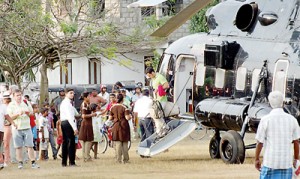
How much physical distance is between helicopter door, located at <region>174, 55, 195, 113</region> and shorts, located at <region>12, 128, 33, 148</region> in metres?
4.68

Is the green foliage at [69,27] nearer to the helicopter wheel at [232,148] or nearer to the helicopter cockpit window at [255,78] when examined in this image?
the helicopter wheel at [232,148]

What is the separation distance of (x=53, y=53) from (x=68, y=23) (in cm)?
134

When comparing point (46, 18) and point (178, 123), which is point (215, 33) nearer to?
point (178, 123)

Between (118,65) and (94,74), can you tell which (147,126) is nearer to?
(118,65)

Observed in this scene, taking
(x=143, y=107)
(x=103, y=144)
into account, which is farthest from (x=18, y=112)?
(x=103, y=144)

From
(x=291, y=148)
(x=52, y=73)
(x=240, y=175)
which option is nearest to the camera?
(x=291, y=148)

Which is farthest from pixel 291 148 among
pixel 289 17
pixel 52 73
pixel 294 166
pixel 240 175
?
pixel 52 73

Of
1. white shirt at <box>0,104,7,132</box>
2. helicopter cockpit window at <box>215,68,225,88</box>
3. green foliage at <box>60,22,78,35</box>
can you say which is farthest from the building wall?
white shirt at <box>0,104,7,132</box>

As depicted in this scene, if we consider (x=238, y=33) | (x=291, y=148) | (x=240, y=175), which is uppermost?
A: (x=238, y=33)

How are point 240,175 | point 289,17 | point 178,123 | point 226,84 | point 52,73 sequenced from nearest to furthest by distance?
point 240,175, point 289,17, point 226,84, point 178,123, point 52,73

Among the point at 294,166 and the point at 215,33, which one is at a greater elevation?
the point at 215,33

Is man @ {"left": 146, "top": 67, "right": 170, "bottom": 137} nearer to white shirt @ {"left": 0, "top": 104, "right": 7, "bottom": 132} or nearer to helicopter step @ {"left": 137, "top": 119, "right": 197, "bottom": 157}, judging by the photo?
helicopter step @ {"left": 137, "top": 119, "right": 197, "bottom": 157}

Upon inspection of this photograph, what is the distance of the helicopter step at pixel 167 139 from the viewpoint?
23641 millimetres

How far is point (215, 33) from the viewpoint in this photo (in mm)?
23703
